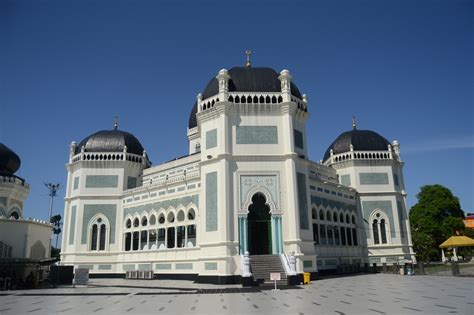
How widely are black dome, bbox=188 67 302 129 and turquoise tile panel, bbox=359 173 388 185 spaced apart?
44.2 ft

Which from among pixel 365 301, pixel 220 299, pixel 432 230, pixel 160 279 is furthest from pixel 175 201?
pixel 432 230

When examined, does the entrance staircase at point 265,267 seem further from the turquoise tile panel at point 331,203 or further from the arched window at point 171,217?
the arched window at point 171,217

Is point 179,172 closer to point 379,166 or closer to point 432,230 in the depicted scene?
point 379,166

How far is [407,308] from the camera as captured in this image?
39.9ft

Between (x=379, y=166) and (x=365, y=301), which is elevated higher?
(x=379, y=166)

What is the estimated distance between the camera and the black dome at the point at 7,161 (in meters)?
39.5

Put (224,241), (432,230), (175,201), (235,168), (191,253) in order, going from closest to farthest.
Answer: (224,241) < (235,168) < (191,253) < (175,201) < (432,230)

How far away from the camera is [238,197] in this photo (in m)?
25.5

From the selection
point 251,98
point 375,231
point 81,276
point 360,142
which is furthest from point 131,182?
point 375,231

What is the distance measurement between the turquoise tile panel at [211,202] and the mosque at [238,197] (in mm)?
97

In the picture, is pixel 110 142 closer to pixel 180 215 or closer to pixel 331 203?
pixel 180 215

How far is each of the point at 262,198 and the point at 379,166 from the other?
18.0m

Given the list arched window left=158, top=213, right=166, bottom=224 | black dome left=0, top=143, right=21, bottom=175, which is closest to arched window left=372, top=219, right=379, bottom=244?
arched window left=158, top=213, right=166, bottom=224

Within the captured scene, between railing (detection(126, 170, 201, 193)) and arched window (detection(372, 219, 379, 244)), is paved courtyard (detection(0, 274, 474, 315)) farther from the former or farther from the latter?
arched window (detection(372, 219, 379, 244))
